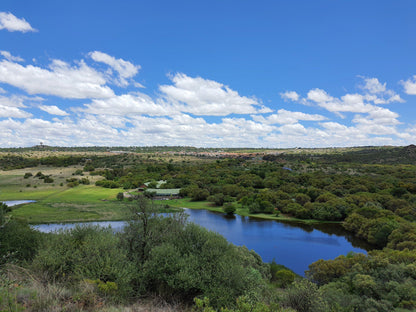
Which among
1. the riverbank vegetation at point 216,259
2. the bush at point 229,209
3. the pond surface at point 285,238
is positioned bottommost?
the pond surface at point 285,238

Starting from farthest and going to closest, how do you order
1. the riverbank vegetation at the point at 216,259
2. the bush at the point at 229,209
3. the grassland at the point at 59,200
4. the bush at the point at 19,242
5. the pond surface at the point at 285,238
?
1. the bush at the point at 229,209
2. the grassland at the point at 59,200
3. the pond surface at the point at 285,238
4. the bush at the point at 19,242
5. the riverbank vegetation at the point at 216,259

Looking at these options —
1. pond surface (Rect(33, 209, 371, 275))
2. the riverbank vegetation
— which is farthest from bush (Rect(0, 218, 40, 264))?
pond surface (Rect(33, 209, 371, 275))

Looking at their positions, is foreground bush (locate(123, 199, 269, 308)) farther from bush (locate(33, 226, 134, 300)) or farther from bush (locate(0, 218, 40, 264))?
bush (locate(0, 218, 40, 264))

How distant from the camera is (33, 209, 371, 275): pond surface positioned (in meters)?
37.8

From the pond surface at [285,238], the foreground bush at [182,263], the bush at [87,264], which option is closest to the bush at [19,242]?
the bush at [87,264]

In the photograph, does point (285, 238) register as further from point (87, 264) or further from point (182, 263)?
point (87, 264)

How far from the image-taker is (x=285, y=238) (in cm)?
4528

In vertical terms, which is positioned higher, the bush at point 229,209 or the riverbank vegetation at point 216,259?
the riverbank vegetation at point 216,259

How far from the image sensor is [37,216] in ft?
166

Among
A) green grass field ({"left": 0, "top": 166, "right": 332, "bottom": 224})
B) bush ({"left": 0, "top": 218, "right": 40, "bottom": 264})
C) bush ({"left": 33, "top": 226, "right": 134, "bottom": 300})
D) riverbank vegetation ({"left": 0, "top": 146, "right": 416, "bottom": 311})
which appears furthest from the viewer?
green grass field ({"left": 0, "top": 166, "right": 332, "bottom": 224})

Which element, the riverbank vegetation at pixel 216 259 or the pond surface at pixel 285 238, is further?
the pond surface at pixel 285 238

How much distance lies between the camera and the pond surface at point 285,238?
124 feet

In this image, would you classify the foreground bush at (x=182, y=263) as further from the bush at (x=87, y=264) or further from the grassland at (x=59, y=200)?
the grassland at (x=59, y=200)

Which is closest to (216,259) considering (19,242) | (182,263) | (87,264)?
(182,263)
